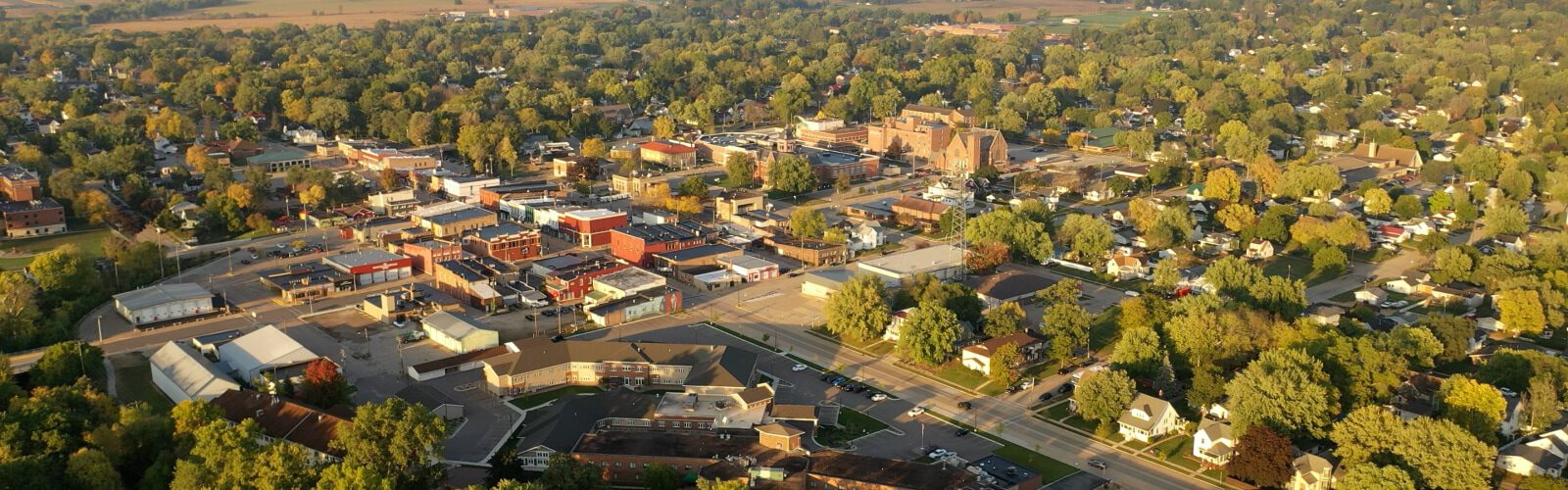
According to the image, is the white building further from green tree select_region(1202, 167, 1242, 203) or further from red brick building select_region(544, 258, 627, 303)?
green tree select_region(1202, 167, 1242, 203)

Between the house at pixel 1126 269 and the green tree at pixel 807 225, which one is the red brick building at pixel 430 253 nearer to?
the green tree at pixel 807 225

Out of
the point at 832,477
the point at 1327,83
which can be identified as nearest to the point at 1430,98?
the point at 1327,83

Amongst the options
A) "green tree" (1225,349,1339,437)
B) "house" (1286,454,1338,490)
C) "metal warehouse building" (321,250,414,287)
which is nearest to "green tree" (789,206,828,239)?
"metal warehouse building" (321,250,414,287)

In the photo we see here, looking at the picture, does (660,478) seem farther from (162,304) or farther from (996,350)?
(162,304)

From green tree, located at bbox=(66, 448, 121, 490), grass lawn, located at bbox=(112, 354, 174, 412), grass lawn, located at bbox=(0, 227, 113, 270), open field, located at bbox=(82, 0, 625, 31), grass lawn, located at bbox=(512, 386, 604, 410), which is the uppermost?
open field, located at bbox=(82, 0, 625, 31)

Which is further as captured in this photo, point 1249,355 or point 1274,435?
point 1249,355

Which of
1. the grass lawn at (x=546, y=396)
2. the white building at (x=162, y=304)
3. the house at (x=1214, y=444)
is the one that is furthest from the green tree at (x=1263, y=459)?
the white building at (x=162, y=304)

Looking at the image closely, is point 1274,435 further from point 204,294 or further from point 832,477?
point 204,294

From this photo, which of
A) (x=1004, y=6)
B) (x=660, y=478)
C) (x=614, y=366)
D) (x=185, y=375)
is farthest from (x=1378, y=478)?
(x=1004, y=6)

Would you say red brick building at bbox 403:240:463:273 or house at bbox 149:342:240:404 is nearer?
house at bbox 149:342:240:404
